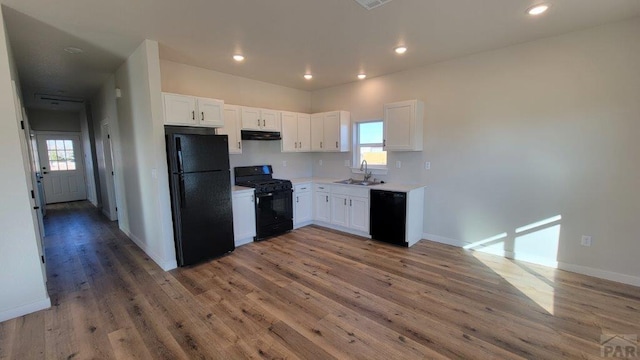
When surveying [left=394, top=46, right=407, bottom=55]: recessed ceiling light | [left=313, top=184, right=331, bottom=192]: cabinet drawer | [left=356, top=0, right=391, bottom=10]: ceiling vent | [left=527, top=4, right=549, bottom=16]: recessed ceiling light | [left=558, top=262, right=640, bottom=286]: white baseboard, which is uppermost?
[left=394, top=46, right=407, bottom=55]: recessed ceiling light

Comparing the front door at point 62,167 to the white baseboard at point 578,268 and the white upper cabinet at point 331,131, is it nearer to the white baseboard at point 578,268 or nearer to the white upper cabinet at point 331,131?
the white upper cabinet at point 331,131

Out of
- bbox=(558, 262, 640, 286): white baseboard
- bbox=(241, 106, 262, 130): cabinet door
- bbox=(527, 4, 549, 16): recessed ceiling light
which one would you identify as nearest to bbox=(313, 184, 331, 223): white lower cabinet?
bbox=(241, 106, 262, 130): cabinet door

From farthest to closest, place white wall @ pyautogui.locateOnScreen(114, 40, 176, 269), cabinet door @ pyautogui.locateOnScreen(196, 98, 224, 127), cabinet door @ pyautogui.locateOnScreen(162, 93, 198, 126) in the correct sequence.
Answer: cabinet door @ pyautogui.locateOnScreen(196, 98, 224, 127) → cabinet door @ pyautogui.locateOnScreen(162, 93, 198, 126) → white wall @ pyautogui.locateOnScreen(114, 40, 176, 269)

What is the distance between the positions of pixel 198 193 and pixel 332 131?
8.83 ft

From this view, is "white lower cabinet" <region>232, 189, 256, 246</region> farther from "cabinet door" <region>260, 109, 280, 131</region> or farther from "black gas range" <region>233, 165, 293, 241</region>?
"cabinet door" <region>260, 109, 280, 131</region>

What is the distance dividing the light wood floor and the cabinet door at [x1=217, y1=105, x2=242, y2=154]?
1681 mm

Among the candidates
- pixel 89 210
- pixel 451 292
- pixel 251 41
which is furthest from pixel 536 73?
pixel 89 210

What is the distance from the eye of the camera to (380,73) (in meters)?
4.55

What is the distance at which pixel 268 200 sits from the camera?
4.42 metres

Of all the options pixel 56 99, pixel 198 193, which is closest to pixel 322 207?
pixel 198 193

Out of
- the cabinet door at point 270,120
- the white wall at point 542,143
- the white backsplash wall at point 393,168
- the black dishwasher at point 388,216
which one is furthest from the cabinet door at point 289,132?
the white wall at point 542,143

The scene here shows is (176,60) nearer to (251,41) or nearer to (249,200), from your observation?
(251,41)

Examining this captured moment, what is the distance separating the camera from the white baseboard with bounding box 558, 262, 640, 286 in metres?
2.87

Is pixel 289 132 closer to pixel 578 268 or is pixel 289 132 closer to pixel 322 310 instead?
pixel 322 310
